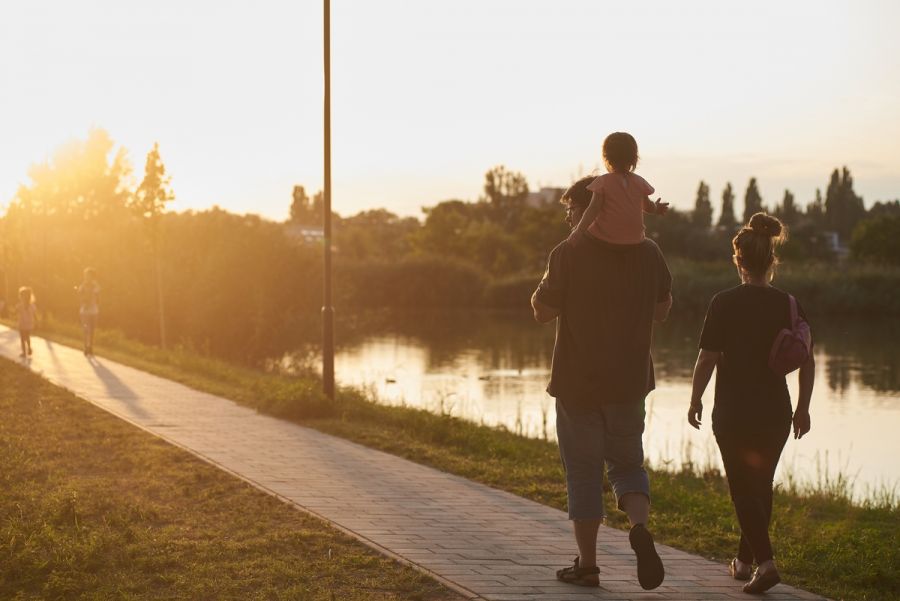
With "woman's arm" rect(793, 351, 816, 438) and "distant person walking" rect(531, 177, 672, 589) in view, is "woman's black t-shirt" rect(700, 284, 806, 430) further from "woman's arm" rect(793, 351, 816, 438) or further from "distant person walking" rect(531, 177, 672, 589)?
"distant person walking" rect(531, 177, 672, 589)

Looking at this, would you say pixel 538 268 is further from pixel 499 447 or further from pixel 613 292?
pixel 613 292

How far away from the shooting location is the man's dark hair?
5.38m

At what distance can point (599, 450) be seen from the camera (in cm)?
532

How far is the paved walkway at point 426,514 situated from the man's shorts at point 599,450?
0.52 metres

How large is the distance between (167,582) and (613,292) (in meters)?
2.72

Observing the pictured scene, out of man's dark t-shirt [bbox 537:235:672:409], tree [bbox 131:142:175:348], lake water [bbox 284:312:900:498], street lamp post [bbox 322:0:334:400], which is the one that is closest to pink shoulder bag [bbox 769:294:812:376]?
man's dark t-shirt [bbox 537:235:672:409]

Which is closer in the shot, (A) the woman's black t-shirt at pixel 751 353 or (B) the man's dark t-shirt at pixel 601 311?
(B) the man's dark t-shirt at pixel 601 311

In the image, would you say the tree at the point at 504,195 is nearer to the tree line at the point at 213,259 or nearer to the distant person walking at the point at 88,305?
the tree line at the point at 213,259

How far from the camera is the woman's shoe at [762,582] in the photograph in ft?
18.0

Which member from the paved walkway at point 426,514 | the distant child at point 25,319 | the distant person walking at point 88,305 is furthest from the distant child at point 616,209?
the distant child at point 25,319

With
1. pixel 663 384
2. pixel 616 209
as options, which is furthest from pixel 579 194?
pixel 663 384

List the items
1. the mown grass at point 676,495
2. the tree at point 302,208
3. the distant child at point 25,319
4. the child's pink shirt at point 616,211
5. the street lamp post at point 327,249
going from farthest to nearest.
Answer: the tree at point 302,208
the distant child at point 25,319
the street lamp post at point 327,249
the mown grass at point 676,495
the child's pink shirt at point 616,211

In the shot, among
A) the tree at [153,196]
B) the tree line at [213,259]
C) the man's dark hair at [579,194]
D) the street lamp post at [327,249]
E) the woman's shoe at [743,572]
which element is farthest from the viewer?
the tree line at [213,259]

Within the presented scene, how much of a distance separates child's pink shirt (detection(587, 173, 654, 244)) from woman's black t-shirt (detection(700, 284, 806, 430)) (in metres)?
0.72
